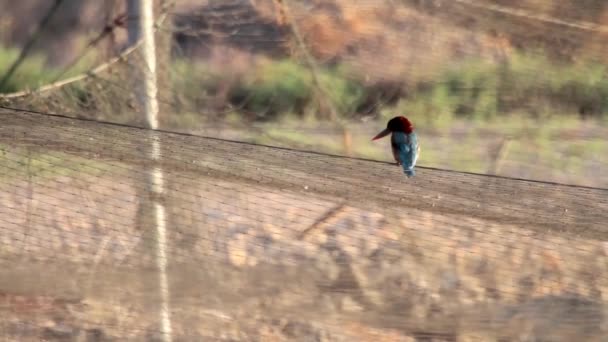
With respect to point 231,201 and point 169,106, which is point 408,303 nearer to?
point 231,201

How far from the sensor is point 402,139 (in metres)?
3.38

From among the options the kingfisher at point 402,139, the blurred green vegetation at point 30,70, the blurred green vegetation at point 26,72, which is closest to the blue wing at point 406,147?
the kingfisher at point 402,139

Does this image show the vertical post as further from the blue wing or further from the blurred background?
the blue wing

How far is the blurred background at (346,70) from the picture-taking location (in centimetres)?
317

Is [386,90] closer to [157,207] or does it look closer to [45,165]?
[157,207]

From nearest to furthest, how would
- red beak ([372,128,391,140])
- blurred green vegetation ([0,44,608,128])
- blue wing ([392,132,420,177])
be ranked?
blue wing ([392,132,420,177]) → blurred green vegetation ([0,44,608,128]) → red beak ([372,128,391,140])

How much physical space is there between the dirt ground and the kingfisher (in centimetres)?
48

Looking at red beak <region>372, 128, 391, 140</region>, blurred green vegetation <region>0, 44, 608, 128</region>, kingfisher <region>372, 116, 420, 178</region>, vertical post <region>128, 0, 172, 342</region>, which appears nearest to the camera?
vertical post <region>128, 0, 172, 342</region>

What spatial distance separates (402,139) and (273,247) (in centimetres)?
95

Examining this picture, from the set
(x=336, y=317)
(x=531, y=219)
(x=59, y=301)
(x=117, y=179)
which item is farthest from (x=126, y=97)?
(x=531, y=219)

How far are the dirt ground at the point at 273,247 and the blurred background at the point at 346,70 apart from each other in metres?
0.58

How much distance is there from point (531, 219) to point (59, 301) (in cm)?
127

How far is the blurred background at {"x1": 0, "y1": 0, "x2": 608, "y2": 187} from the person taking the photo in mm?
3168

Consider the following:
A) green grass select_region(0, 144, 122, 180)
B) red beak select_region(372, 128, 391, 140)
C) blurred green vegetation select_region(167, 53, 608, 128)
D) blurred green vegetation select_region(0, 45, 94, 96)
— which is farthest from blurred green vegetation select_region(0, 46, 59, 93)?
red beak select_region(372, 128, 391, 140)
